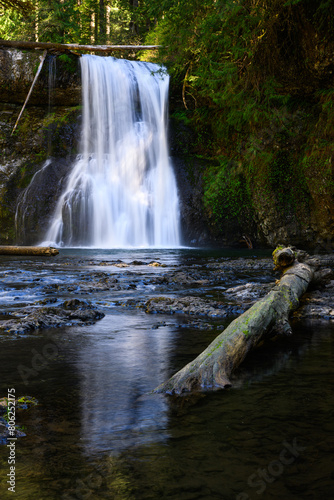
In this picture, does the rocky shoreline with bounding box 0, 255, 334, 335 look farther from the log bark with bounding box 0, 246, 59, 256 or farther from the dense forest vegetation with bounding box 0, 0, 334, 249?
the dense forest vegetation with bounding box 0, 0, 334, 249

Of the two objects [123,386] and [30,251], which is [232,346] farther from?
[30,251]

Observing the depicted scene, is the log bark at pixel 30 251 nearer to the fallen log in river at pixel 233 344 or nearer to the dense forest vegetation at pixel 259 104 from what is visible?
the fallen log in river at pixel 233 344

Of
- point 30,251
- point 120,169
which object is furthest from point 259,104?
point 30,251

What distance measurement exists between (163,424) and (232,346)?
3.55ft

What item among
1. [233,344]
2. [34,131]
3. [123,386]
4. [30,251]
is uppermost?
[34,131]

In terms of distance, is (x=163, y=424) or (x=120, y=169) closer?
(x=163, y=424)

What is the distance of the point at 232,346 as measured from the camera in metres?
3.42

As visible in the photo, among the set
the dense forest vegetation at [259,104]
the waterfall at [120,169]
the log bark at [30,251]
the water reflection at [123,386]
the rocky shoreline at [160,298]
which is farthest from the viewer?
the waterfall at [120,169]

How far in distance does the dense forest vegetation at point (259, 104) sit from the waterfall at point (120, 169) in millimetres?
1644

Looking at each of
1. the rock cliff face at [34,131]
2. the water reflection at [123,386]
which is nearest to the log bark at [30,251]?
the water reflection at [123,386]

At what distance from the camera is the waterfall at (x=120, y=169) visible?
1995 centimetres

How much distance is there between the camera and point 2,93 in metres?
22.3

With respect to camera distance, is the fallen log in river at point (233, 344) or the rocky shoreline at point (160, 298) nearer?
the fallen log in river at point (233, 344)

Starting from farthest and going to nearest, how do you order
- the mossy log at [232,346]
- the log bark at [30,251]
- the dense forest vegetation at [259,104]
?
the dense forest vegetation at [259,104]
the log bark at [30,251]
the mossy log at [232,346]
